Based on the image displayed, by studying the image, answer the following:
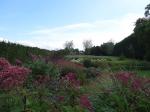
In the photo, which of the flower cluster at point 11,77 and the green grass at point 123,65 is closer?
the flower cluster at point 11,77

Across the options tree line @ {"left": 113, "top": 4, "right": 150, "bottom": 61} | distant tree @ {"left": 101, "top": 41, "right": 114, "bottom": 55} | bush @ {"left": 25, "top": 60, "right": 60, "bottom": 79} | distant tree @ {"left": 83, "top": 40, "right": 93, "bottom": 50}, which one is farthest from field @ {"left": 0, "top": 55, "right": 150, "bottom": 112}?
distant tree @ {"left": 83, "top": 40, "right": 93, "bottom": 50}

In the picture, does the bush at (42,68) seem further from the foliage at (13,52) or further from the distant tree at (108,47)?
the distant tree at (108,47)

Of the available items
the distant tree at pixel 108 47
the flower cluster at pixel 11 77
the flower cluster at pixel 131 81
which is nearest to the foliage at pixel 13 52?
the flower cluster at pixel 131 81

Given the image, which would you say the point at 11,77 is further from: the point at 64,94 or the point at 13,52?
the point at 13,52

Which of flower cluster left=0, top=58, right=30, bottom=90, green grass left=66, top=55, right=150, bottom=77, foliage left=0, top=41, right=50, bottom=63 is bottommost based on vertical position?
green grass left=66, top=55, right=150, bottom=77

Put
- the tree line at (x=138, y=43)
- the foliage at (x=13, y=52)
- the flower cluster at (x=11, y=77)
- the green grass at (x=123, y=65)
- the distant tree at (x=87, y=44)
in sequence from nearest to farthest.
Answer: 1. the flower cluster at (x=11, y=77)
2. the green grass at (x=123, y=65)
3. the foliage at (x=13, y=52)
4. the tree line at (x=138, y=43)
5. the distant tree at (x=87, y=44)

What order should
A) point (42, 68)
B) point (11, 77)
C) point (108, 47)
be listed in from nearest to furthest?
point (11, 77) < point (42, 68) < point (108, 47)

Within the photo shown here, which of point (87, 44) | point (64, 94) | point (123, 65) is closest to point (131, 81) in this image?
point (64, 94)

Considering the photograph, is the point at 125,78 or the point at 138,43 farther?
the point at 138,43

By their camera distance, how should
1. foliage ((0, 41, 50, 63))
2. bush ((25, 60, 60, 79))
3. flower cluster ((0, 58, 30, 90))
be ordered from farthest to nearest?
foliage ((0, 41, 50, 63)), bush ((25, 60, 60, 79)), flower cluster ((0, 58, 30, 90))

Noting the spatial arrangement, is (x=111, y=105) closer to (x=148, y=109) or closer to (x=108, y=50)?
(x=148, y=109)

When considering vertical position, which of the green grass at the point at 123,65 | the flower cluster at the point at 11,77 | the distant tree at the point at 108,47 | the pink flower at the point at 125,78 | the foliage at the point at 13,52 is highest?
the distant tree at the point at 108,47

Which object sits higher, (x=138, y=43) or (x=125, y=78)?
(x=138, y=43)

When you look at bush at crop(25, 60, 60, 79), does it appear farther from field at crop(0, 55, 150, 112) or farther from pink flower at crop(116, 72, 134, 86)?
pink flower at crop(116, 72, 134, 86)
